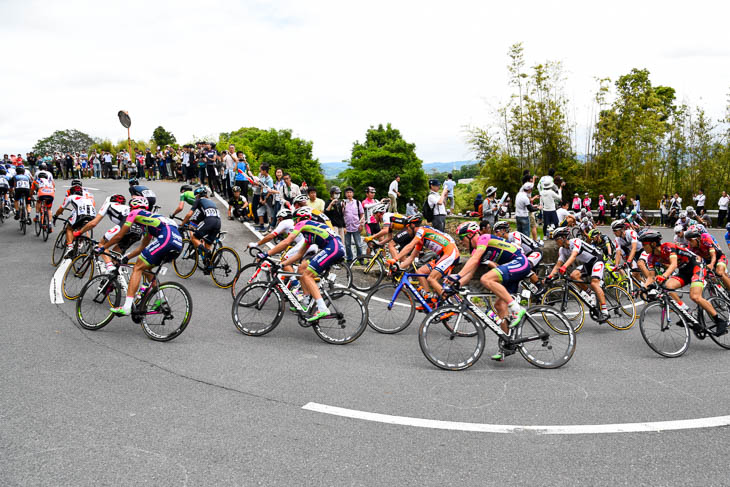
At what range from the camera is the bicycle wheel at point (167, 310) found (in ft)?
23.5

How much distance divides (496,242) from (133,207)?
562cm

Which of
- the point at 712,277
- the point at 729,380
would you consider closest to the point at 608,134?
the point at 712,277

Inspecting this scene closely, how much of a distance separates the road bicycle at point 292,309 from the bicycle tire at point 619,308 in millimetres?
4883

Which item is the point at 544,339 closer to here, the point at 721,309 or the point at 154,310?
the point at 721,309

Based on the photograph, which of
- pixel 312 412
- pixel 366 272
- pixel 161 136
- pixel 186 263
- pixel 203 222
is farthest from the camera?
pixel 161 136

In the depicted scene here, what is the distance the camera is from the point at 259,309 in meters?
7.64

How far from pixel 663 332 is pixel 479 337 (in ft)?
10.5

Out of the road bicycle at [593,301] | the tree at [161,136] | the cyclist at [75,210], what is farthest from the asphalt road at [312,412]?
the tree at [161,136]

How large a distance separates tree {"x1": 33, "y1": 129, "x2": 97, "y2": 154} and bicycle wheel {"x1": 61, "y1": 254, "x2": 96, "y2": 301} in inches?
4054

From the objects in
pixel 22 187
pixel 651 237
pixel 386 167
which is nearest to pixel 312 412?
pixel 651 237

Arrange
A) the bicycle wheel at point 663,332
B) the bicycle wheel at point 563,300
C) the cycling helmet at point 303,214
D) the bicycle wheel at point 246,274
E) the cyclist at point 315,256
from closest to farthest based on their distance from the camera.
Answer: the cyclist at point 315,256
the bicycle wheel at point 663,332
the cycling helmet at point 303,214
the bicycle wheel at point 246,274
the bicycle wheel at point 563,300

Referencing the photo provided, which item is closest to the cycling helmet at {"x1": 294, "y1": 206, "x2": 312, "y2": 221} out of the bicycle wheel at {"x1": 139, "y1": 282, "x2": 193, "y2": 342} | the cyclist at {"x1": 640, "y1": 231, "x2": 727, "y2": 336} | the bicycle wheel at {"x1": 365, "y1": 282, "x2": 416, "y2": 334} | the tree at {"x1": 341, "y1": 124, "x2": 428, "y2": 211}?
the bicycle wheel at {"x1": 365, "y1": 282, "x2": 416, "y2": 334}

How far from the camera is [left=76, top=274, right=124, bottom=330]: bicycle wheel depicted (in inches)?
293

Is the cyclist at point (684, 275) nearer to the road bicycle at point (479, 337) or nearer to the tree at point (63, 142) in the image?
the road bicycle at point (479, 337)
